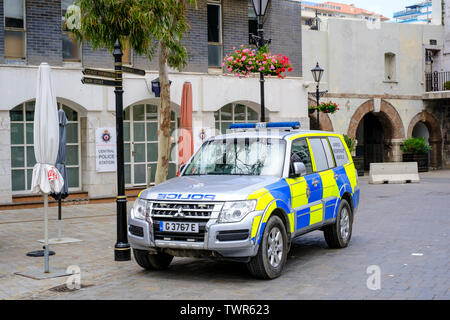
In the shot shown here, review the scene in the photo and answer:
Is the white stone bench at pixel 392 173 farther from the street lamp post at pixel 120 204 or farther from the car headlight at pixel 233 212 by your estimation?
the car headlight at pixel 233 212

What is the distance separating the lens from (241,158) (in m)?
8.62

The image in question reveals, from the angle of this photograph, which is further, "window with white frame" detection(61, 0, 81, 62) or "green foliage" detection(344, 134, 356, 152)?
"green foliage" detection(344, 134, 356, 152)

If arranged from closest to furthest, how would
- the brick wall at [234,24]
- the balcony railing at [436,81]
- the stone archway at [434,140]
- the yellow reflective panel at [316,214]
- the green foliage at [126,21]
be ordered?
the yellow reflective panel at [316,214] → the green foliage at [126,21] → the brick wall at [234,24] → the balcony railing at [436,81] → the stone archway at [434,140]

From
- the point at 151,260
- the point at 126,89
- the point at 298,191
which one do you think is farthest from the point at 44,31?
the point at 298,191

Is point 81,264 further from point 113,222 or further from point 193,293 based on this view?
point 113,222

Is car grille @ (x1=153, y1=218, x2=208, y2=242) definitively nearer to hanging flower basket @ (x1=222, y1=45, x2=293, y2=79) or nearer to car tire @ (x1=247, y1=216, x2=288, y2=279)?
car tire @ (x1=247, y1=216, x2=288, y2=279)

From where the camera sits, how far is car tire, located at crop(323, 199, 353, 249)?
975 centimetres

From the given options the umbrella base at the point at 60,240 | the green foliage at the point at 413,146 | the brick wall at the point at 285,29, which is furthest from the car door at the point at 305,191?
the green foliage at the point at 413,146

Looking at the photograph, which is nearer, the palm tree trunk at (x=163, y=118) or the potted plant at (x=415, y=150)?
the palm tree trunk at (x=163, y=118)

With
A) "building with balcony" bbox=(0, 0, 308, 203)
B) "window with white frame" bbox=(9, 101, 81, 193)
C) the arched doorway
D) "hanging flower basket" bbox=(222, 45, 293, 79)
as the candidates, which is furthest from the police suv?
the arched doorway

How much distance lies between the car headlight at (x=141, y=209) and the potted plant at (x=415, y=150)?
24592mm

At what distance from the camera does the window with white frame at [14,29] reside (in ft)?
56.4

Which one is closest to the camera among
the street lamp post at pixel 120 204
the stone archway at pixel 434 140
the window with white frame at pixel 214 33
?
the street lamp post at pixel 120 204

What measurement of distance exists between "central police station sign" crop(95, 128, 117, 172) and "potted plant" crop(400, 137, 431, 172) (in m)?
17.0
